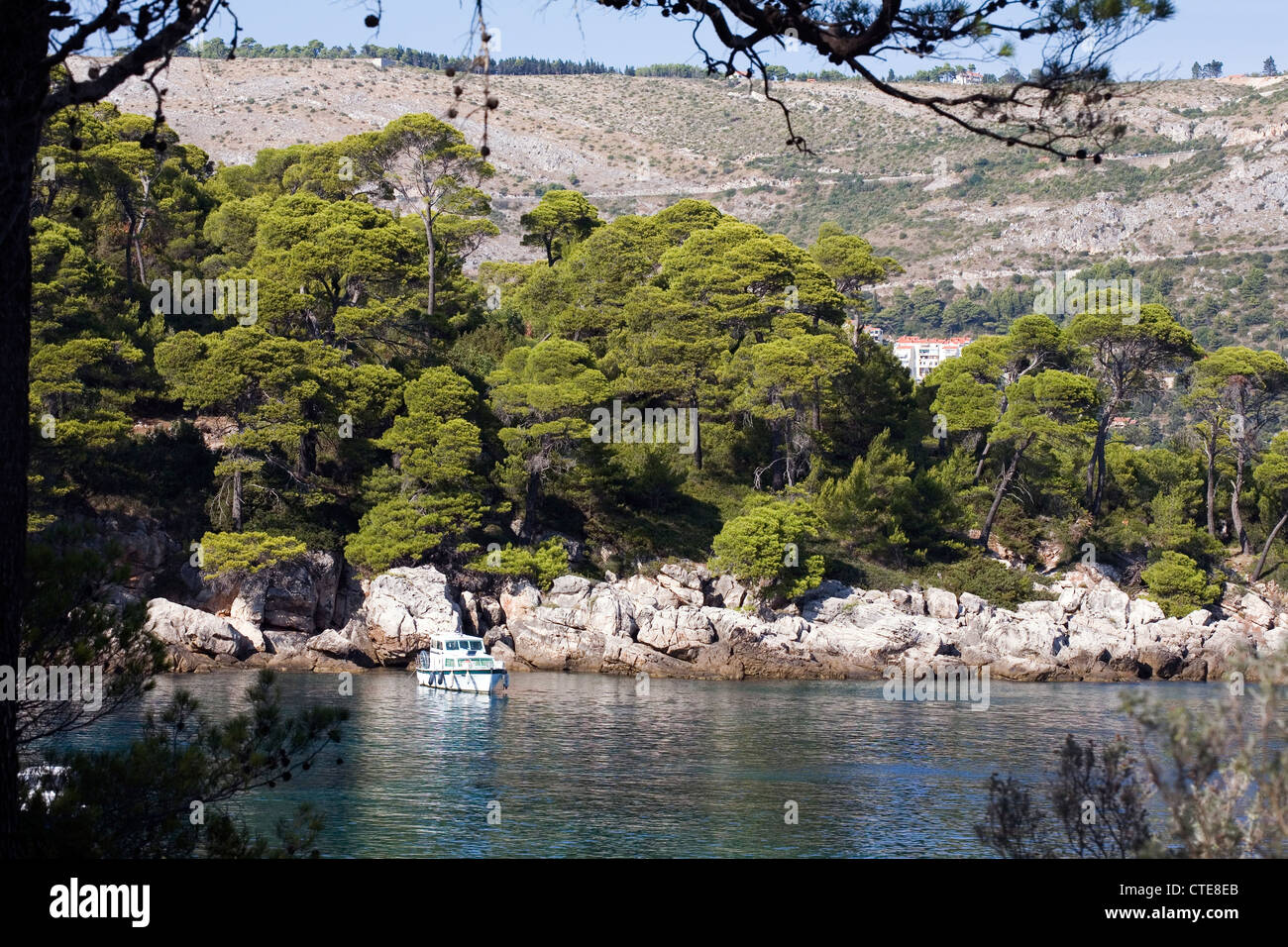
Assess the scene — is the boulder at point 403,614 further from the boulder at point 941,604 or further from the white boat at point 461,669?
the boulder at point 941,604

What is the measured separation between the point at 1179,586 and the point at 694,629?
Result: 2006 cm

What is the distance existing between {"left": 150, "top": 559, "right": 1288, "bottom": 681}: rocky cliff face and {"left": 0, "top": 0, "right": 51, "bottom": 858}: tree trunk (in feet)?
104

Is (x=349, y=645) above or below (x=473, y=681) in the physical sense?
above

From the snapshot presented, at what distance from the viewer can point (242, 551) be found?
38.6 meters

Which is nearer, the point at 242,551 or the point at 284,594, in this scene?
the point at 242,551

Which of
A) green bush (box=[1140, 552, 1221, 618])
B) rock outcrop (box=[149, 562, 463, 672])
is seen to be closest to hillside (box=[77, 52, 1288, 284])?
green bush (box=[1140, 552, 1221, 618])

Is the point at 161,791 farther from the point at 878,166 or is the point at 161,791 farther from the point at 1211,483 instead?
the point at 878,166

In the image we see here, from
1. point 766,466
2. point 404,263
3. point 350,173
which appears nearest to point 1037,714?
point 766,466

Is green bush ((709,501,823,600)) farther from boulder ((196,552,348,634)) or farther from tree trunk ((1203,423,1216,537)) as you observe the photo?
tree trunk ((1203,423,1216,537))

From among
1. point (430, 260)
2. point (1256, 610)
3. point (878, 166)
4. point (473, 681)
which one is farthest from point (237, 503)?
point (878, 166)

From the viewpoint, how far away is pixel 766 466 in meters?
50.4

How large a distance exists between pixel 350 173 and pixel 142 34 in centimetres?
4878

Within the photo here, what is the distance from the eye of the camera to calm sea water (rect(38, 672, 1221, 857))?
813 inches
